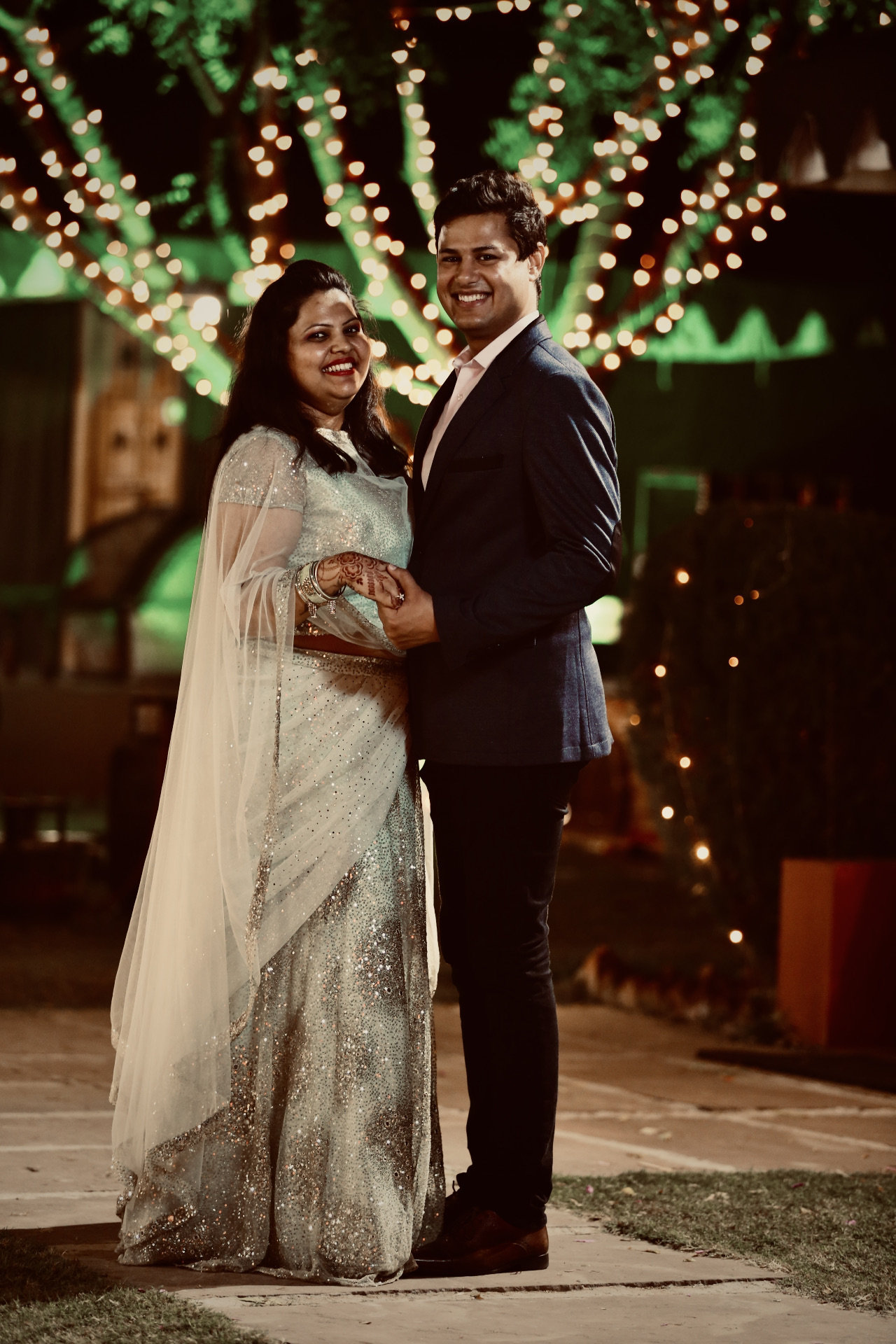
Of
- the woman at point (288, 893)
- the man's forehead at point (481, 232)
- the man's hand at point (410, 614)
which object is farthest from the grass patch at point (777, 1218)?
the man's forehead at point (481, 232)

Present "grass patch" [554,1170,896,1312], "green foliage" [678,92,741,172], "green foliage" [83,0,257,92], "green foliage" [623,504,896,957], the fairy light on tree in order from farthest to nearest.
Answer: "green foliage" [678,92,741,172] < "green foliage" [83,0,257,92] < the fairy light on tree < "green foliage" [623,504,896,957] < "grass patch" [554,1170,896,1312]

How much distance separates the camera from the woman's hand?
10.7ft

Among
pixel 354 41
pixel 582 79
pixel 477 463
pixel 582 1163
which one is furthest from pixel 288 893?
pixel 582 79

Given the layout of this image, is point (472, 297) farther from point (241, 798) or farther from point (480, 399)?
point (241, 798)

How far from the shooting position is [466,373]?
3.55 meters

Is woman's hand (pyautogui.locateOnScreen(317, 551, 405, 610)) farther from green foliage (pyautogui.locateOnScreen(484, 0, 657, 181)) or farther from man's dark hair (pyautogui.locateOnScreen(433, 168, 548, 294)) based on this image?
green foliage (pyautogui.locateOnScreen(484, 0, 657, 181))

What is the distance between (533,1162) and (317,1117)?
0.41 meters

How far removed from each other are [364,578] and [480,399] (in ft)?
1.43

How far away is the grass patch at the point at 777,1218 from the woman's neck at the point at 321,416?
173cm

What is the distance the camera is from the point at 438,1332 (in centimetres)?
294

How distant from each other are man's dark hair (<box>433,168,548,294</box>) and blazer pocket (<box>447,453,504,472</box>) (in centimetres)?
40

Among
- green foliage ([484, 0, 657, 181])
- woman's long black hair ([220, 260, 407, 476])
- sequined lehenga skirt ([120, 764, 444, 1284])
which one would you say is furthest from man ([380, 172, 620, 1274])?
green foliage ([484, 0, 657, 181])

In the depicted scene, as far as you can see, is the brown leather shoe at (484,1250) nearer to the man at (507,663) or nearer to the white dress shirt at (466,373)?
the man at (507,663)

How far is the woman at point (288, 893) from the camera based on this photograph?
3.30 meters
